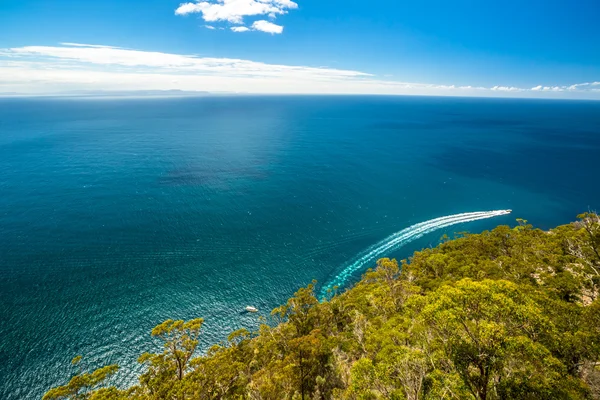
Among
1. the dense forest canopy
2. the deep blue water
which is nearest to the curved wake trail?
the deep blue water

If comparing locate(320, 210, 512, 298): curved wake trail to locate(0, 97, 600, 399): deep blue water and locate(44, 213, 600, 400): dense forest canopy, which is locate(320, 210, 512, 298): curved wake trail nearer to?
locate(0, 97, 600, 399): deep blue water

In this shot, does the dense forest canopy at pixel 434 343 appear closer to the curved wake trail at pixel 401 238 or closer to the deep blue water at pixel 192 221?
the deep blue water at pixel 192 221

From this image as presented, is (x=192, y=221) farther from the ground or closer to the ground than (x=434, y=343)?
closer to the ground

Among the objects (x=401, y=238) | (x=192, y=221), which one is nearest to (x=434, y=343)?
(x=401, y=238)

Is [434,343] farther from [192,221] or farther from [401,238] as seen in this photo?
[192,221]

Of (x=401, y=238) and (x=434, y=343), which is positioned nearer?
(x=434, y=343)

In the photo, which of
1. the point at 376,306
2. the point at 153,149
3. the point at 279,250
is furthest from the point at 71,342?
the point at 153,149

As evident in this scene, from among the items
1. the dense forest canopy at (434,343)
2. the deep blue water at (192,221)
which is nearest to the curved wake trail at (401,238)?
the deep blue water at (192,221)
